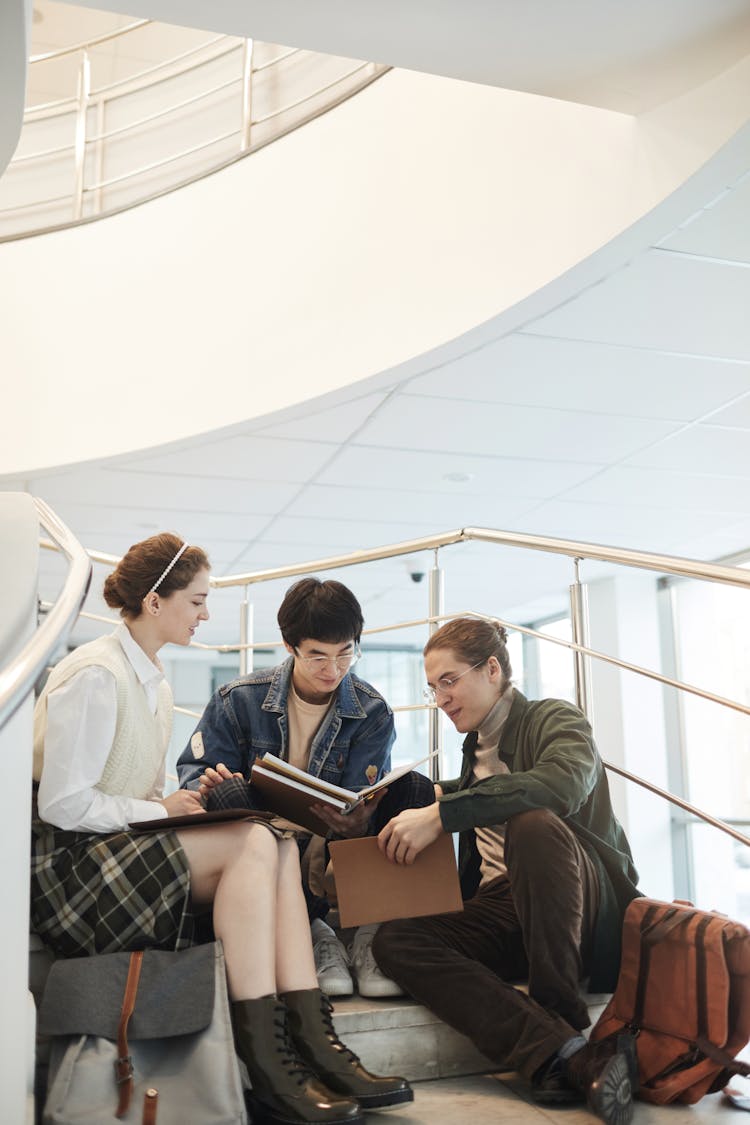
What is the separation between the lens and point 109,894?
173 centimetres

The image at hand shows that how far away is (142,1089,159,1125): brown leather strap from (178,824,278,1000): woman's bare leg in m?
0.19

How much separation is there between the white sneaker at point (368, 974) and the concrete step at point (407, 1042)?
1.5 inches

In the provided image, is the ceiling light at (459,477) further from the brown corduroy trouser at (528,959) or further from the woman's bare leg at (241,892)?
the woman's bare leg at (241,892)

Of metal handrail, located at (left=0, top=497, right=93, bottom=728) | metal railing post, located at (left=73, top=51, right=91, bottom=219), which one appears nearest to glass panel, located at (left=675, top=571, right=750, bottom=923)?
metal railing post, located at (left=73, top=51, right=91, bottom=219)

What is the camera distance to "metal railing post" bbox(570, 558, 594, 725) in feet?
7.31

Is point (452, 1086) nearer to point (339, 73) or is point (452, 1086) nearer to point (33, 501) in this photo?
point (33, 501)

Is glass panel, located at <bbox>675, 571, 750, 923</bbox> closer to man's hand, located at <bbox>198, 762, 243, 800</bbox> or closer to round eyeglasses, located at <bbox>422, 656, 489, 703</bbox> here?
round eyeglasses, located at <bbox>422, 656, 489, 703</bbox>

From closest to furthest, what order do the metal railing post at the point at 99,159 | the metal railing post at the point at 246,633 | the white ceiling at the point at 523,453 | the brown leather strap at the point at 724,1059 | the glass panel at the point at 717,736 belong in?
the brown leather strap at the point at 724,1059
the metal railing post at the point at 246,633
the white ceiling at the point at 523,453
the metal railing post at the point at 99,159
the glass panel at the point at 717,736

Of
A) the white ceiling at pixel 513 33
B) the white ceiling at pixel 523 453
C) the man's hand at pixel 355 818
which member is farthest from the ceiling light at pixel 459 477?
the man's hand at pixel 355 818

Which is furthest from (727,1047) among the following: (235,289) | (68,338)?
(68,338)

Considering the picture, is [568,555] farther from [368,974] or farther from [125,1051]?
[125,1051]

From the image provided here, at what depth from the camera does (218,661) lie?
36.7 feet

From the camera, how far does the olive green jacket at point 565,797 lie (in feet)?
6.05

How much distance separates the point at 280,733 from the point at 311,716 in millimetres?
81
